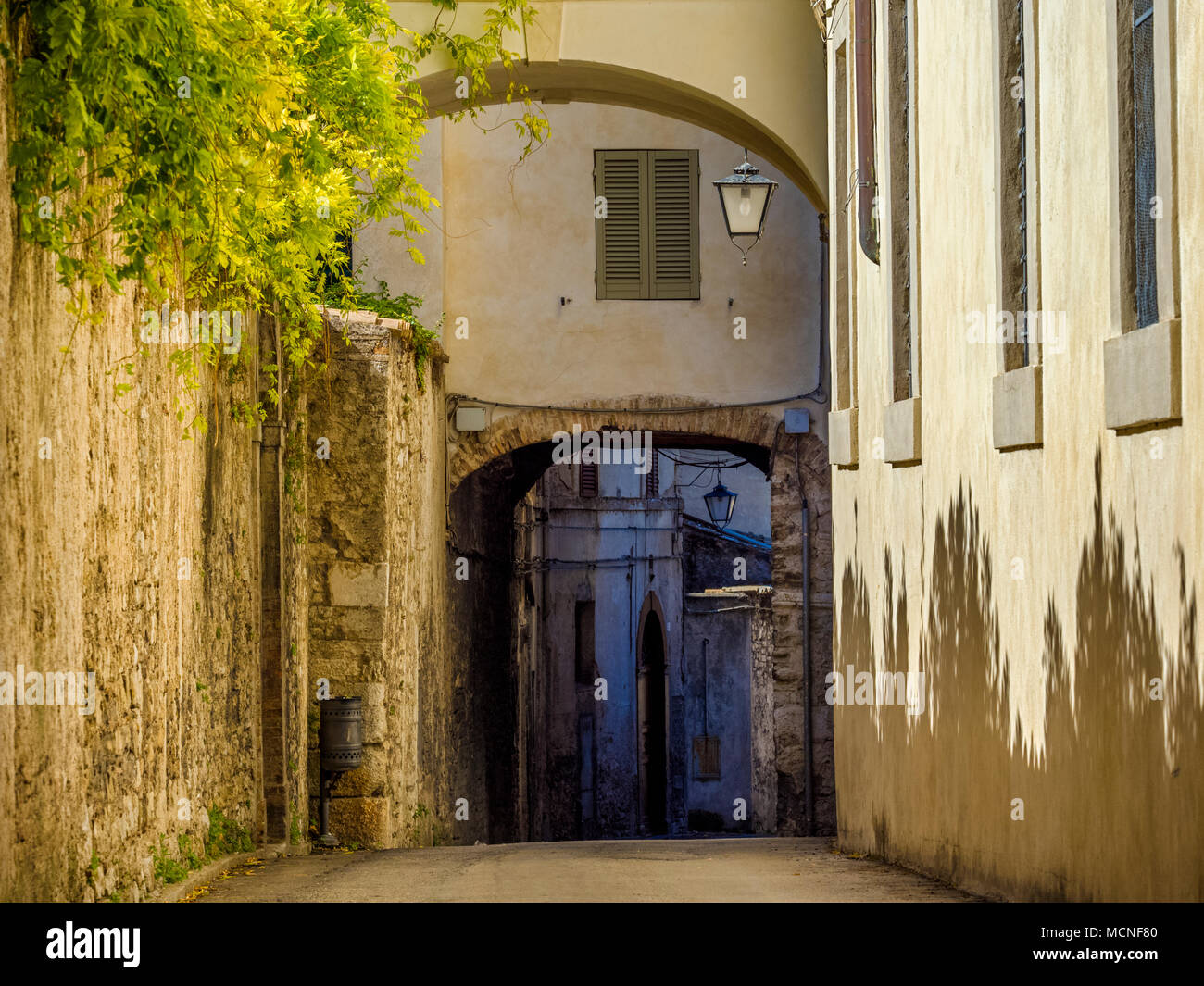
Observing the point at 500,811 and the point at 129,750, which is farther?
the point at 500,811

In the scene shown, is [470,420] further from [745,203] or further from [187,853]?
[187,853]

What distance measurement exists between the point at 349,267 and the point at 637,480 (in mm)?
14891

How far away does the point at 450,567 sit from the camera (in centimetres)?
1360

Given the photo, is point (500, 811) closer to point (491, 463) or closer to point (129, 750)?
point (491, 463)

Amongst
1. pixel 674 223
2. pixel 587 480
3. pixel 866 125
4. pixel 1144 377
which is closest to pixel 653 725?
pixel 587 480

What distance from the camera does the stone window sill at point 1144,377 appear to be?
4.06 m

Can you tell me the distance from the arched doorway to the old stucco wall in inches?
801

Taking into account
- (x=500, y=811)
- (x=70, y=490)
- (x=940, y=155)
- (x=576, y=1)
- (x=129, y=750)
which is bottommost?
(x=500, y=811)

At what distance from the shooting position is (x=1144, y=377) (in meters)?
4.23

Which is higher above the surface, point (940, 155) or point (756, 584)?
point (940, 155)

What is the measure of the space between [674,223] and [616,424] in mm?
1921
